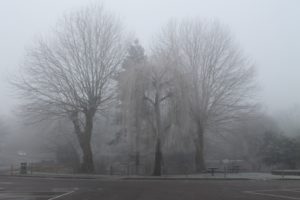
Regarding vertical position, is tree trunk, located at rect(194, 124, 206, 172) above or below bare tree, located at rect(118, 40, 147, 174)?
below

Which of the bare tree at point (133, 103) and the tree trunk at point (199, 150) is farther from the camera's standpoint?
the tree trunk at point (199, 150)

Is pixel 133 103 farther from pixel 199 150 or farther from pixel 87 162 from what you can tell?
pixel 199 150

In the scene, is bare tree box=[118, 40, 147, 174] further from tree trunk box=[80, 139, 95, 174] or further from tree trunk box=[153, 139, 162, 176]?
tree trunk box=[80, 139, 95, 174]

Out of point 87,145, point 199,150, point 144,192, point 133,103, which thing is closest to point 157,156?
point 133,103

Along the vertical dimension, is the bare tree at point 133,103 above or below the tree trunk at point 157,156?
above

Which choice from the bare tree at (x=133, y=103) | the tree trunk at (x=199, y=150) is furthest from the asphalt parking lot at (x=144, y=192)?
the tree trunk at (x=199, y=150)

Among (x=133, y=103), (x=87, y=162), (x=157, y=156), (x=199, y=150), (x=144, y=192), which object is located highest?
(x=133, y=103)

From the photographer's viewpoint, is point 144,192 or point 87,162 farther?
point 87,162

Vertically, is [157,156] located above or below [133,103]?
below

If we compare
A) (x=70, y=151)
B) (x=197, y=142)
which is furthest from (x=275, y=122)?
(x=70, y=151)

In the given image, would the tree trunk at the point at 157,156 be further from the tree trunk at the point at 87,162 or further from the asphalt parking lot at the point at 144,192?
the asphalt parking lot at the point at 144,192

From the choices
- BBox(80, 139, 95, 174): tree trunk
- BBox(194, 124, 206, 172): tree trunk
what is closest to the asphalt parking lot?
BBox(80, 139, 95, 174): tree trunk

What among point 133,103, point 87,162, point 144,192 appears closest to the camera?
point 144,192

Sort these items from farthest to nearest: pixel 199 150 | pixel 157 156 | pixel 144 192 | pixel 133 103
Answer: pixel 199 150 → pixel 157 156 → pixel 133 103 → pixel 144 192
